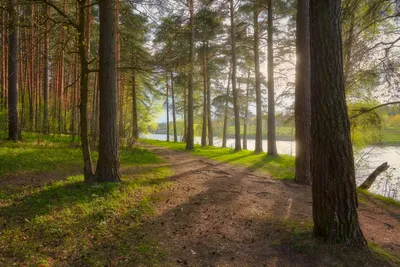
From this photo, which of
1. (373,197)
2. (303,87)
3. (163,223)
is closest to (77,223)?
(163,223)

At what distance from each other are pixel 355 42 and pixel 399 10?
142cm

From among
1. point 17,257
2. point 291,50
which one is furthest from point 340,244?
point 291,50

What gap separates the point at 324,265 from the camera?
2934mm

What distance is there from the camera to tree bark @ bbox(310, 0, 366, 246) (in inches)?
128

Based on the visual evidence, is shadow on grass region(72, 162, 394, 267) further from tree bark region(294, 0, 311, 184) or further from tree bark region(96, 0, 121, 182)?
tree bark region(294, 0, 311, 184)

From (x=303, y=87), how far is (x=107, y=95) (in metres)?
5.39

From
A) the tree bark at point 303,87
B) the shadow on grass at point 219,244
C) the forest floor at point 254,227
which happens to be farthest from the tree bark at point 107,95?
the tree bark at point 303,87

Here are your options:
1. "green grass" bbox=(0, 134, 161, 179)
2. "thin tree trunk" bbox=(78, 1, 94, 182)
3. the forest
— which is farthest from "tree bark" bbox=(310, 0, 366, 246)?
"green grass" bbox=(0, 134, 161, 179)

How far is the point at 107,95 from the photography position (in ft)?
18.2

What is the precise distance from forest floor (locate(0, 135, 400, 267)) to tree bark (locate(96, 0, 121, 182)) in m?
0.51

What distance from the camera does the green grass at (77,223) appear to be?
9.44 feet

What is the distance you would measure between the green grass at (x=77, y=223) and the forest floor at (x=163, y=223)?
0.5 inches

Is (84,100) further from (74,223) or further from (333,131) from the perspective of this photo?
(333,131)

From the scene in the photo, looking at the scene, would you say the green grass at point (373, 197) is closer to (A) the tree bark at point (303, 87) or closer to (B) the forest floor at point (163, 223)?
(B) the forest floor at point (163, 223)
